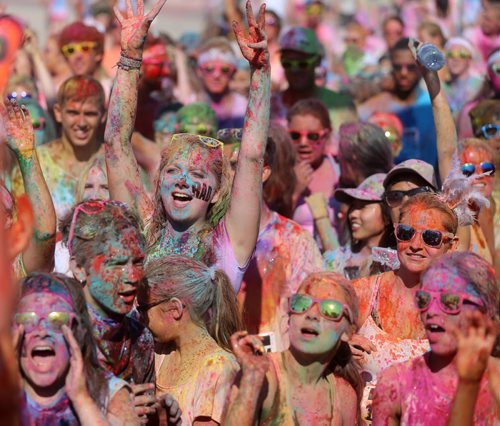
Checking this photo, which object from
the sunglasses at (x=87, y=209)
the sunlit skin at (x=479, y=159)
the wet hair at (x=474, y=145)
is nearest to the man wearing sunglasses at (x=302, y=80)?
the wet hair at (x=474, y=145)

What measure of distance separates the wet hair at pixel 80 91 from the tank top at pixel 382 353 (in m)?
3.27

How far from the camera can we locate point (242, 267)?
19.6ft

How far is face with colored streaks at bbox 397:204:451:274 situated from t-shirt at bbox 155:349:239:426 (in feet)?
3.16

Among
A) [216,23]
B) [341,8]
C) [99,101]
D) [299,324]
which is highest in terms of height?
[341,8]

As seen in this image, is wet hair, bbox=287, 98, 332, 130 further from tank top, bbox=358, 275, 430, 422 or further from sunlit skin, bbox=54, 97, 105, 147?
tank top, bbox=358, 275, 430, 422

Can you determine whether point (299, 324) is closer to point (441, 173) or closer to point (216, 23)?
point (441, 173)

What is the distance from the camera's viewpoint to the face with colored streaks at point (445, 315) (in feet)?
15.7

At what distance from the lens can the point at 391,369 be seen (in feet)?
16.3

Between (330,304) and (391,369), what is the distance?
325mm

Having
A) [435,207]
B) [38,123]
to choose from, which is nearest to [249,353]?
[435,207]

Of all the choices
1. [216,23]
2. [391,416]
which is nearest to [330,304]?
[391,416]

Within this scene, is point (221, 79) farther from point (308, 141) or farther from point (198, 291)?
point (198, 291)

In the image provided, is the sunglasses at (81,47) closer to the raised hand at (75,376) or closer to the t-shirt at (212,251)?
the t-shirt at (212,251)

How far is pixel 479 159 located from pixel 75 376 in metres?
3.22
